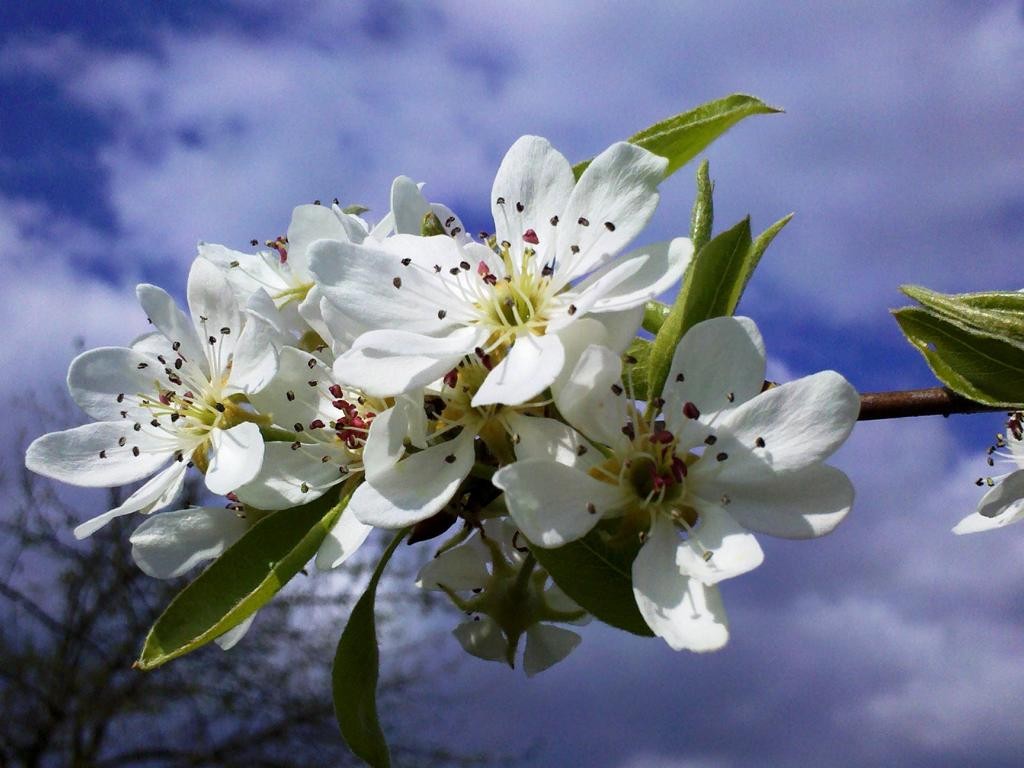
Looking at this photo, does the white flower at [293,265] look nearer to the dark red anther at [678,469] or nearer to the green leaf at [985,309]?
the dark red anther at [678,469]

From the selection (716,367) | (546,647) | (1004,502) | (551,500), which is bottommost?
(546,647)

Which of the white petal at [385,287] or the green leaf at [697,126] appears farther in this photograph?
the green leaf at [697,126]

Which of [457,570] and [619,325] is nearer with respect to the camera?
[619,325]

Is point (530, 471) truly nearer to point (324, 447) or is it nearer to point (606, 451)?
point (606, 451)

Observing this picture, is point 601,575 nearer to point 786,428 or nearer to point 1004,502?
point 786,428

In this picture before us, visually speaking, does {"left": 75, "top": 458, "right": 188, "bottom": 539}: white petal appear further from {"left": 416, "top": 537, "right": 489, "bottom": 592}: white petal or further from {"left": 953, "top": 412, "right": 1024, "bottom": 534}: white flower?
{"left": 953, "top": 412, "right": 1024, "bottom": 534}: white flower

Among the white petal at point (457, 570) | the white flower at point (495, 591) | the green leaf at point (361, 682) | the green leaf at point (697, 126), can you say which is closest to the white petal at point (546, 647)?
the white flower at point (495, 591)

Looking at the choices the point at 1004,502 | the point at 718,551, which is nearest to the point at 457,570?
the point at 718,551
